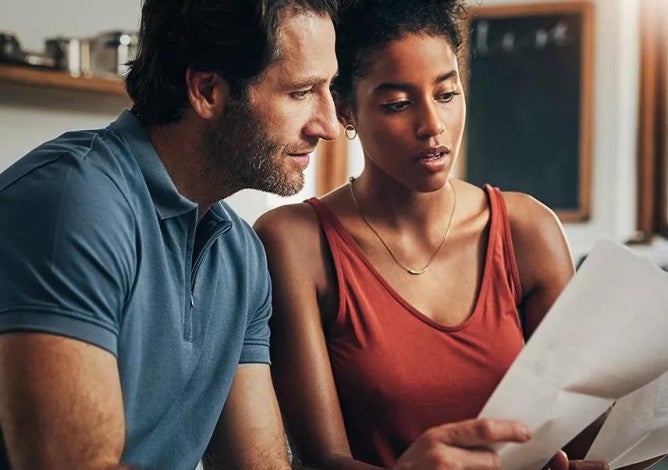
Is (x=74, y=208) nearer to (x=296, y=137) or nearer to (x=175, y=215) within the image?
(x=175, y=215)

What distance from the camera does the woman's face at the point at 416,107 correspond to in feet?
4.84

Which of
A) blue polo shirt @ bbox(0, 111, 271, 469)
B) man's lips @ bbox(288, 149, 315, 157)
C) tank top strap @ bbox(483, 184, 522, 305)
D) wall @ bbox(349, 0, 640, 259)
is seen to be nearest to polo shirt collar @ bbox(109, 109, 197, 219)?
blue polo shirt @ bbox(0, 111, 271, 469)

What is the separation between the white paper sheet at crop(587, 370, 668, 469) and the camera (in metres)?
1.24

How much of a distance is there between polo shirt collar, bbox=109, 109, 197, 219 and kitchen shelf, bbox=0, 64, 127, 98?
1.44m

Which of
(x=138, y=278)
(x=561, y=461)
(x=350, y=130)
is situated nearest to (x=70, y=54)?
(x=350, y=130)

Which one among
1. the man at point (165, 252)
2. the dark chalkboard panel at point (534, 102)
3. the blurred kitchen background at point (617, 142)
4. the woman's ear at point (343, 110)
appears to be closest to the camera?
the man at point (165, 252)

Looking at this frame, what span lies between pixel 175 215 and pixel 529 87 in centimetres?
291

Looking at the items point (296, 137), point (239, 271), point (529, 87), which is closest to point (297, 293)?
point (239, 271)

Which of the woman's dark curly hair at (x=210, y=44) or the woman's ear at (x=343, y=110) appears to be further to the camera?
the woman's ear at (x=343, y=110)

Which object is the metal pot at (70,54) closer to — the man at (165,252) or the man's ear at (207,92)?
the man at (165,252)

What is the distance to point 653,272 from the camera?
1.08 m

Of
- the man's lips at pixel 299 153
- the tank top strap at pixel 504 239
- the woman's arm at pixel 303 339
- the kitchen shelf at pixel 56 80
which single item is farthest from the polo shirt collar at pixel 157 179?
the kitchen shelf at pixel 56 80

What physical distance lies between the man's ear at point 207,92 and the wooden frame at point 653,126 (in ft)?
8.64

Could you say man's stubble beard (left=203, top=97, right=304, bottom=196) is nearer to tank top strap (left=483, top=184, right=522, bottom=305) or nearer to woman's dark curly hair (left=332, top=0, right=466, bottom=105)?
woman's dark curly hair (left=332, top=0, right=466, bottom=105)
